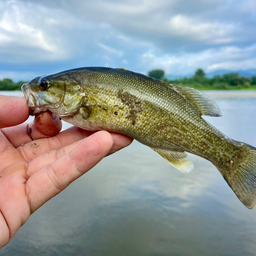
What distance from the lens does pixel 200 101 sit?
8.56 ft

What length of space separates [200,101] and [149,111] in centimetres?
69

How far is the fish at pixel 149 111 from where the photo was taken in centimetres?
244

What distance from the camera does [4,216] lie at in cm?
191

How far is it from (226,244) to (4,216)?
106 inches

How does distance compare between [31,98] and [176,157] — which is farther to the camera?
[176,157]

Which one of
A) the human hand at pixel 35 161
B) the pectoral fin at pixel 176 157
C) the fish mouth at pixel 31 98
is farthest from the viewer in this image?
the pectoral fin at pixel 176 157

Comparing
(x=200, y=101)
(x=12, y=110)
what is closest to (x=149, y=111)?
(x=200, y=101)

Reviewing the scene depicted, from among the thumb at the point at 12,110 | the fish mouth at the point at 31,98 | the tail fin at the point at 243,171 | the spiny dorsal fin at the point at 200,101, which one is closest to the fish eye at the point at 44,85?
the fish mouth at the point at 31,98

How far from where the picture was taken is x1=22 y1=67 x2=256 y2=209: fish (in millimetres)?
2438

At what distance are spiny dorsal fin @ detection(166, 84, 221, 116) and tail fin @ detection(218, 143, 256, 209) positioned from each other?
21.7 inches

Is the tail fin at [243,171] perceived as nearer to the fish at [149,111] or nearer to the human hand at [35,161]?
the fish at [149,111]

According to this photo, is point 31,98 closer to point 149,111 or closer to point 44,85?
point 44,85

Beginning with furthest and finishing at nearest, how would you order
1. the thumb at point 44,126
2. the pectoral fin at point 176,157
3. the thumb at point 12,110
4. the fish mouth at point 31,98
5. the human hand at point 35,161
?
the thumb at point 44,126 < the pectoral fin at point 176,157 < the fish mouth at point 31,98 < the thumb at point 12,110 < the human hand at point 35,161

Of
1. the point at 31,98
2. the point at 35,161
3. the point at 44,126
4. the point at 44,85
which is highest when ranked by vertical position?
the point at 44,85
